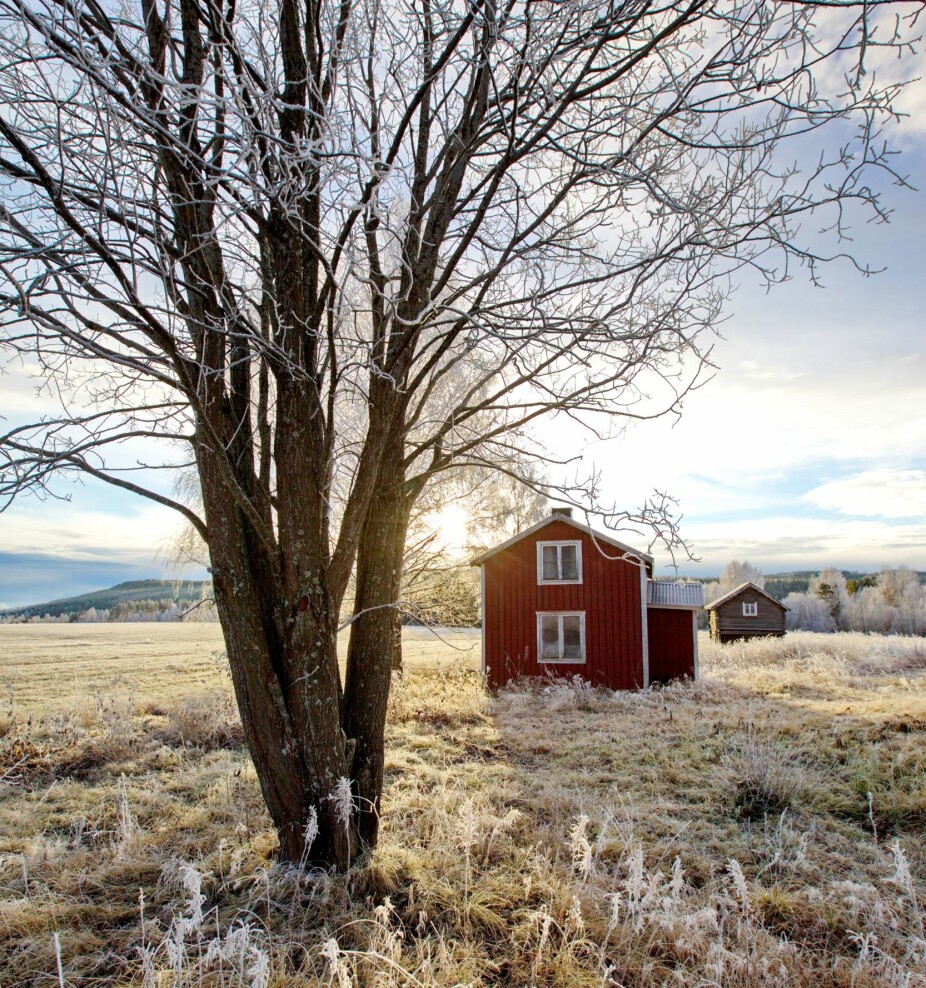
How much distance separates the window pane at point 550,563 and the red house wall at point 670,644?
2528 mm

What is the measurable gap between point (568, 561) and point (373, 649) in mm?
12031

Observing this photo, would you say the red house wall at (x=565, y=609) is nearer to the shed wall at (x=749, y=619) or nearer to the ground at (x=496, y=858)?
the ground at (x=496, y=858)

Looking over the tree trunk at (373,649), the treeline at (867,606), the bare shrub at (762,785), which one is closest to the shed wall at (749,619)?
the treeline at (867,606)

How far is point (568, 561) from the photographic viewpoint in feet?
50.7

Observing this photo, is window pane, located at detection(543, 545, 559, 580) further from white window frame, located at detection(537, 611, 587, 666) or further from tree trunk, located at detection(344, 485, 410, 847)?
tree trunk, located at detection(344, 485, 410, 847)

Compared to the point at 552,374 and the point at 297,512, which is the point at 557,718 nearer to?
the point at 552,374

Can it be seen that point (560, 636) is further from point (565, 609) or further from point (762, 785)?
point (762, 785)

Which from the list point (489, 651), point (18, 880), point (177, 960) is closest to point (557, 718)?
point (489, 651)

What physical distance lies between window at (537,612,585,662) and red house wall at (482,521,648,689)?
0.13 metres

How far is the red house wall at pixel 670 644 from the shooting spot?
49.9ft

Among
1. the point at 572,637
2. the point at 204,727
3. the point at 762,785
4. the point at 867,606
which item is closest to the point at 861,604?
the point at 867,606

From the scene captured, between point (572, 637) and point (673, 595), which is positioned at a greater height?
point (673, 595)

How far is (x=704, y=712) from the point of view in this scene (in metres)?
10.0

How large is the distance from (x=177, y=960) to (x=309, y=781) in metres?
1.17
